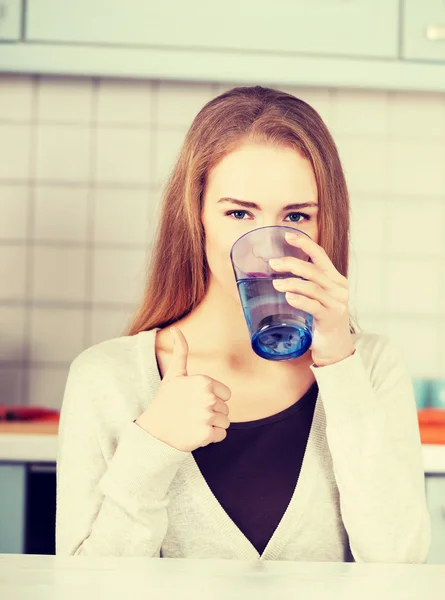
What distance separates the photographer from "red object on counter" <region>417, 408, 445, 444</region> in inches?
59.6

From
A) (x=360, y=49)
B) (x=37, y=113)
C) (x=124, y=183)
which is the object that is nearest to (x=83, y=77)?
(x=37, y=113)

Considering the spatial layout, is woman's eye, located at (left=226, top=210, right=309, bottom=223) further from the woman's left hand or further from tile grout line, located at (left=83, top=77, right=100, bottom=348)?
tile grout line, located at (left=83, top=77, right=100, bottom=348)

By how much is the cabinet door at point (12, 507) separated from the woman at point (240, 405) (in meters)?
0.48

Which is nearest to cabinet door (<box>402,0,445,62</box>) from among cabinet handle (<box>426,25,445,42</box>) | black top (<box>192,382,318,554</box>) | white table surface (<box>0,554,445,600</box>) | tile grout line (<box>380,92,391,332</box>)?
cabinet handle (<box>426,25,445,42</box>)

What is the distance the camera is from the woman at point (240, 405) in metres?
0.85

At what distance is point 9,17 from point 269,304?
123cm

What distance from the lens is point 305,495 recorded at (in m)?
0.96

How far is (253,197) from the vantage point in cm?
93

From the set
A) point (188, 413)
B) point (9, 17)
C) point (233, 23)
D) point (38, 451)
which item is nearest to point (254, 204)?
point (188, 413)

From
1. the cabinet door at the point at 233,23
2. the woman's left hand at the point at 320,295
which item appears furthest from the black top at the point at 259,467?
the cabinet door at the point at 233,23

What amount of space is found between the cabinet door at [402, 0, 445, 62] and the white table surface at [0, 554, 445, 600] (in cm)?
133

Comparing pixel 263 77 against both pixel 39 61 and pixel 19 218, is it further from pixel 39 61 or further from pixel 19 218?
pixel 19 218

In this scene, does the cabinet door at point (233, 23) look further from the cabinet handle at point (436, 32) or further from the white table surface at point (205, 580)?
the white table surface at point (205, 580)

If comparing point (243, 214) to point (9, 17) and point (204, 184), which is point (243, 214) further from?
point (9, 17)
